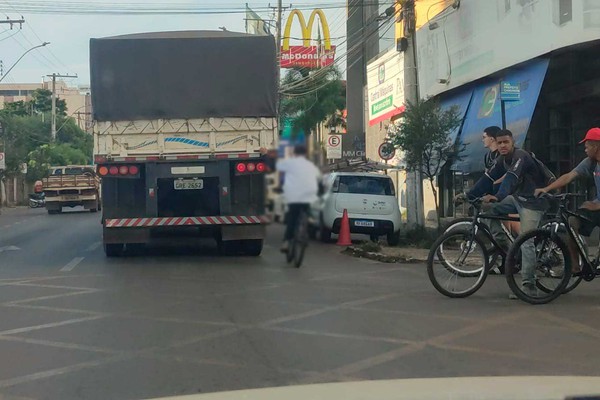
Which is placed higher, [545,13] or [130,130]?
[545,13]

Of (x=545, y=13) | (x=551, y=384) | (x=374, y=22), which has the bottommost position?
(x=551, y=384)

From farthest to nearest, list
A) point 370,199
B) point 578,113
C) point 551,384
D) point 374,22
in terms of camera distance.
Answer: point 578,113, point 370,199, point 551,384, point 374,22

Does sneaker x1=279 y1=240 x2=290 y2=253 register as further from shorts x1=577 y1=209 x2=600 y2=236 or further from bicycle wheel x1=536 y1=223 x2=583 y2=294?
shorts x1=577 y1=209 x2=600 y2=236

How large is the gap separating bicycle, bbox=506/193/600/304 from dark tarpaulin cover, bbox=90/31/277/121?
7280mm

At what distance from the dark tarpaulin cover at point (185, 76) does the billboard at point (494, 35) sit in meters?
10.8

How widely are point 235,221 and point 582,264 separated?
783cm

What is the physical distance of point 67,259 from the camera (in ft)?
48.9

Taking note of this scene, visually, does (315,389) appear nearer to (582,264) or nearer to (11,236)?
(582,264)

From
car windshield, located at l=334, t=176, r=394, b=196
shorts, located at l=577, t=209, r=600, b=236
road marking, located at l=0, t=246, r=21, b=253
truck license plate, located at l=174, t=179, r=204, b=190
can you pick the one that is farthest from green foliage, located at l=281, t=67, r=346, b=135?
road marking, located at l=0, t=246, r=21, b=253

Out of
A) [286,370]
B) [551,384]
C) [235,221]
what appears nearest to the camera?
[235,221]

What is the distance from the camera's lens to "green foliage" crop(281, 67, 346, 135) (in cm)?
178

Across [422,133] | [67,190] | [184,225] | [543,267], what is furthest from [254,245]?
[67,190]

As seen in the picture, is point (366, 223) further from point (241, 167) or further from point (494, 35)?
point (494, 35)

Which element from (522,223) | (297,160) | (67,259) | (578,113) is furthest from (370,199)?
(578,113)
